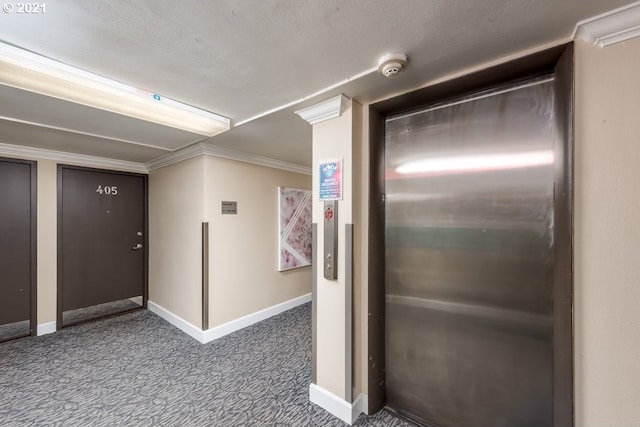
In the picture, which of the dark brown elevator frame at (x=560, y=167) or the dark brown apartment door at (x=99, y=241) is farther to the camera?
the dark brown apartment door at (x=99, y=241)

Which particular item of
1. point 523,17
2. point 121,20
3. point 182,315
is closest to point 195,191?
point 182,315

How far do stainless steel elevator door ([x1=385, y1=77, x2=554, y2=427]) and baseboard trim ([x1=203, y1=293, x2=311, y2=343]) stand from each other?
2046mm

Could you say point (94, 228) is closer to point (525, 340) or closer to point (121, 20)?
point (121, 20)

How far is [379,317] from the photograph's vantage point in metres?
1.92

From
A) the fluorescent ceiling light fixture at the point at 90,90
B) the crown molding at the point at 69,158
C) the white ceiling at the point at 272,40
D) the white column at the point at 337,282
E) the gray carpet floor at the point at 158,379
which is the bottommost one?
the gray carpet floor at the point at 158,379

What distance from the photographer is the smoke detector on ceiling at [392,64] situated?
4.42ft

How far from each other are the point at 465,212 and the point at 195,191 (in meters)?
2.88

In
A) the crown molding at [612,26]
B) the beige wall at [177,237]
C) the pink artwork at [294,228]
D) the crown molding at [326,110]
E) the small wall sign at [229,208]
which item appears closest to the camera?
the crown molding at [612,26]

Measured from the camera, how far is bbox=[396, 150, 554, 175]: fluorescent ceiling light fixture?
1405mm

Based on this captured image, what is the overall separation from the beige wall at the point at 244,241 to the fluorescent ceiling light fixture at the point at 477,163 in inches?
86.6

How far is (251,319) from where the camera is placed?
3.41 meters

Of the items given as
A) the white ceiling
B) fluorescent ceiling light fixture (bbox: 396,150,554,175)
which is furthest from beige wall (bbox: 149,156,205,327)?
fluorescent ceiling light fixture (bbox: 396,150,554,175)

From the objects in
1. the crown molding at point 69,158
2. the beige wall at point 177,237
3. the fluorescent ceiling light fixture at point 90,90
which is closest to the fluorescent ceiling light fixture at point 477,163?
the fluorescent ceiling light fixture at point 90,90

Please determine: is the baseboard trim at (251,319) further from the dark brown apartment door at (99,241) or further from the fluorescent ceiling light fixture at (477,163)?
the fluorescent ceiling light fixture at (477,163)
